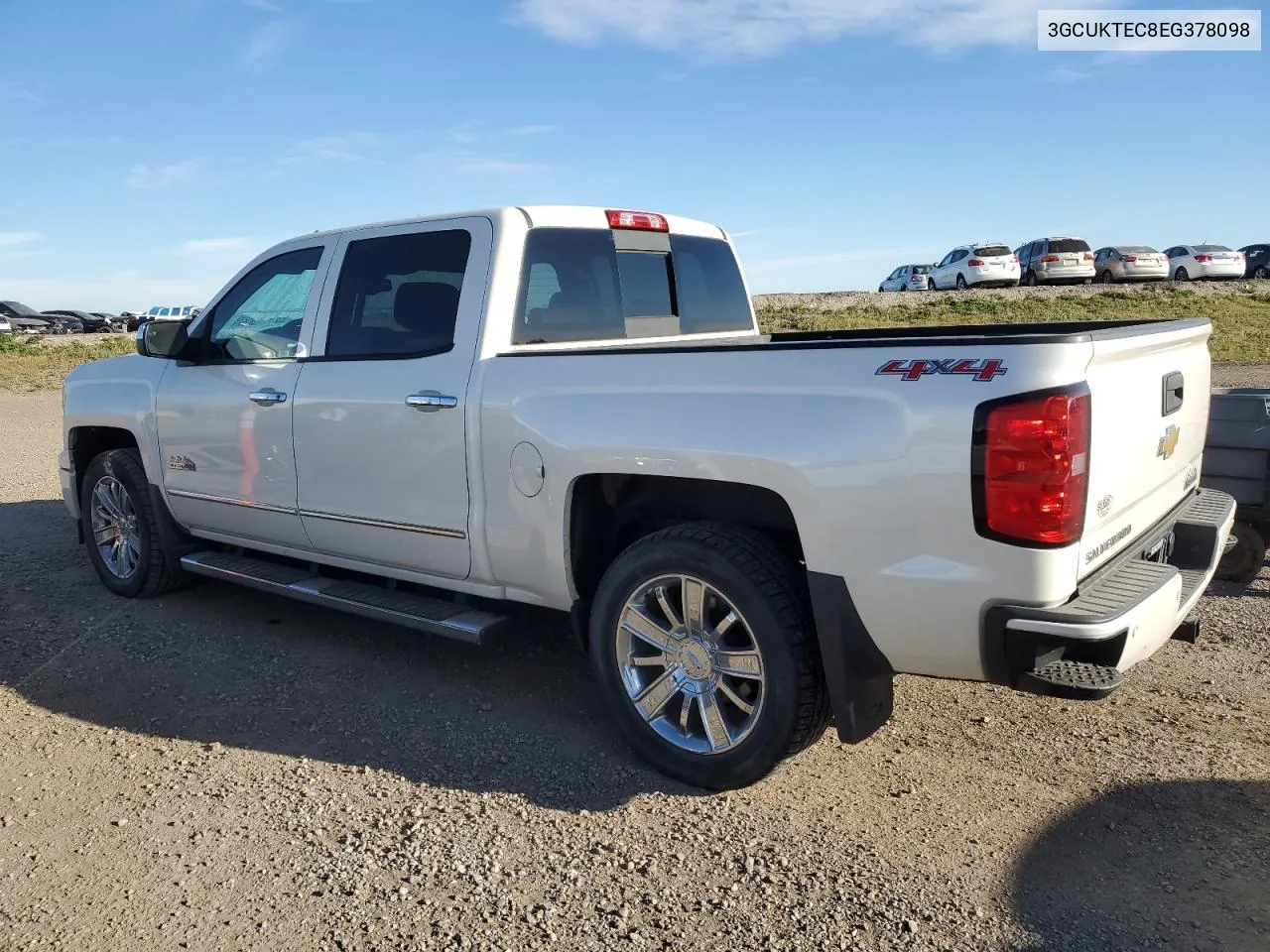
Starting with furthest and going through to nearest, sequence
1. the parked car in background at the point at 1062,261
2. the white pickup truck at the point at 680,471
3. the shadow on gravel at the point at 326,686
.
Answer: the parked car in background at the point at 1062,261 → the shadow on gravel at the point at 326,686 → the white pickup truck at the point at 680,471

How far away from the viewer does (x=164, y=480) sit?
19.0ft

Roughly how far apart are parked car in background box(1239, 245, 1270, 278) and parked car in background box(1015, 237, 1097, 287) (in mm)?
6722

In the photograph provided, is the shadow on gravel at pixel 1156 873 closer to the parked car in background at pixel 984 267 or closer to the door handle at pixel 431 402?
the door handle at pixel 431 402

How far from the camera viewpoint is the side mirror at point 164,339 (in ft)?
17.9

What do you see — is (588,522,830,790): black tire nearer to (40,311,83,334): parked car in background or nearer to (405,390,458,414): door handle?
(405,390,458,414): door handle

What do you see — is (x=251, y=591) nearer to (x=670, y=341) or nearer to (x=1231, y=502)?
(x=670, y=341)

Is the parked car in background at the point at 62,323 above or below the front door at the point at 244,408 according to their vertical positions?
above

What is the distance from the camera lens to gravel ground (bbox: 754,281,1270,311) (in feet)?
86.3

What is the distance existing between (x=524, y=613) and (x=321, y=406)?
58.4 inches

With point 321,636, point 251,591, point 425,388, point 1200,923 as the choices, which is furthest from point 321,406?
point 1200,923

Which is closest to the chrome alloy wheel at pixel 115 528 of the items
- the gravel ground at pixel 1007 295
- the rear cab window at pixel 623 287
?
the rear cab window at pixel 623 287

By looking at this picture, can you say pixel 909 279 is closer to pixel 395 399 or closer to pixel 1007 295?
pixel 1007 295

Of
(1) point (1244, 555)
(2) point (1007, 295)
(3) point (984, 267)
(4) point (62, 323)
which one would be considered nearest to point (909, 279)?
(3) point (984, 267)

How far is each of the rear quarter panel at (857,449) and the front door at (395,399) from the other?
611 mm
